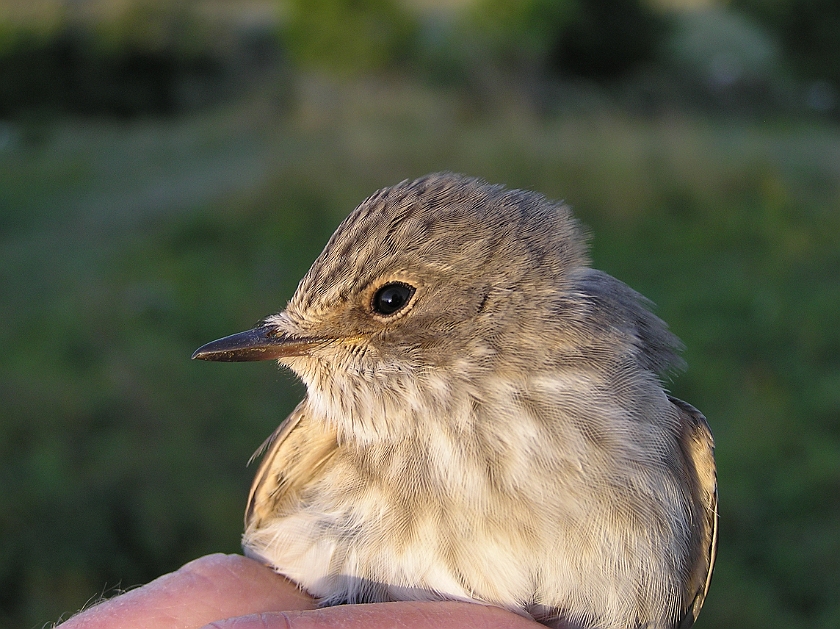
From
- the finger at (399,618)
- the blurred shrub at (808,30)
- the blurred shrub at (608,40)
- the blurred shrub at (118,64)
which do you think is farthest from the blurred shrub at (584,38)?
the finger at (399,618)

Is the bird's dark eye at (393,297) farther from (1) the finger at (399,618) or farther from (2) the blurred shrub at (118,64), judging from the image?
(2) the blurred shrub at (118,64)

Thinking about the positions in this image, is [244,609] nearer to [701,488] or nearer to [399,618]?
[399,618]

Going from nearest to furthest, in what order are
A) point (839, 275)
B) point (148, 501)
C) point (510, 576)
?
Answer: point (510, 576), point (148, 501), point (839, 275)

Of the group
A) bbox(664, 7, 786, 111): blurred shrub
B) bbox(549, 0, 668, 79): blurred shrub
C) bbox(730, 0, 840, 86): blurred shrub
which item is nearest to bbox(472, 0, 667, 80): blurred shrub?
bbox(549, 0, 668, 79): blurred shrub

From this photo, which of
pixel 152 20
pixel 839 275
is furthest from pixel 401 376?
pixel 152 20

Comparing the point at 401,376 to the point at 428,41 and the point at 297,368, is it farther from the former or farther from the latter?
the point at 428,41

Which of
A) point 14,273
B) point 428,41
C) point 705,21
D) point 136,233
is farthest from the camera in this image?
point 705,21

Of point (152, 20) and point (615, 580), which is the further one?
point (152, 20)
